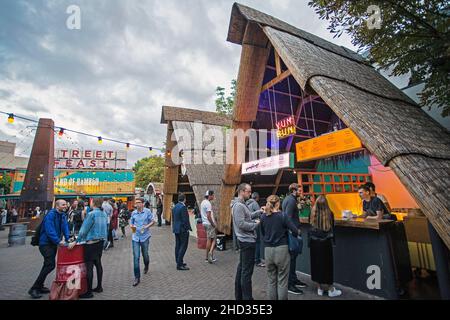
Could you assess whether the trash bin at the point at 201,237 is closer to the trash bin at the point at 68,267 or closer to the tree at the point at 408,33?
the trash bin at the point at 68,267

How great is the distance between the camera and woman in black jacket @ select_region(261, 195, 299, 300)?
3520mm

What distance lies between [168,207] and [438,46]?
15.9 meters

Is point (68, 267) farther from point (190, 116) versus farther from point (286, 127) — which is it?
point (190, 116)

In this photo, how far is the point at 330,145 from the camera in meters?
7.38

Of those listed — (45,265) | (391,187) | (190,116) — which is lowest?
(45,265)

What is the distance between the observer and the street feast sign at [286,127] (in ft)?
28.3

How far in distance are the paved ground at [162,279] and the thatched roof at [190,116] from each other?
8.92 m

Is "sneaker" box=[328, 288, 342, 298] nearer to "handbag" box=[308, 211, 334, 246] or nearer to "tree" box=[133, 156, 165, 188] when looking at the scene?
"handbag" box=[308, 211, 334, 246]

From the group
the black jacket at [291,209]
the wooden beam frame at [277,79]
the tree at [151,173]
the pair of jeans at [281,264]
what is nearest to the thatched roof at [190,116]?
the wooden beam frame at [277,79]

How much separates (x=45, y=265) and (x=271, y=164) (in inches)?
241

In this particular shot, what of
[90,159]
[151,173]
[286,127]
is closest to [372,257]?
[286,127]
